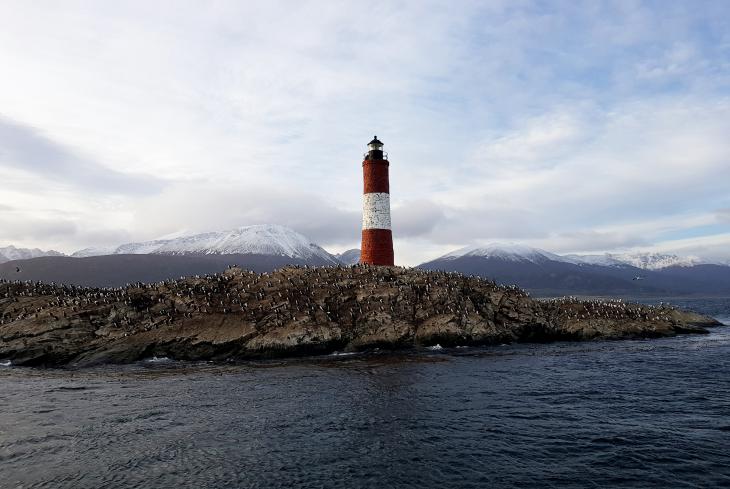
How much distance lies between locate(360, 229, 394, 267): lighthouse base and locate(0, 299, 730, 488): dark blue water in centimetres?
2633

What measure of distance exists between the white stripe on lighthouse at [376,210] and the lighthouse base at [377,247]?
39.3 inches

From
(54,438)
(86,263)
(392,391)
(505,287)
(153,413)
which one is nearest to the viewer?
(54,438)

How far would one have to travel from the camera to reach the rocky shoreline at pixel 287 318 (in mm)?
46031

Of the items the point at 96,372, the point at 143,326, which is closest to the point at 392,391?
the point at 96,372

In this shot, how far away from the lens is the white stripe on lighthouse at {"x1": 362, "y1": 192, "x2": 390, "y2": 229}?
63719 millimetres

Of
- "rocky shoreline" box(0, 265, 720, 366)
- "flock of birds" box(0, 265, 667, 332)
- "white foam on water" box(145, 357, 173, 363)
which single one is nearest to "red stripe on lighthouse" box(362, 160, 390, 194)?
"flock of birds" box(0, 265, 667, 332)

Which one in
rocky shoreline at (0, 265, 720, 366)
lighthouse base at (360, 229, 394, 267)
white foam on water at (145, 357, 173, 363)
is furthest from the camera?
lighthouse base at (360, 229, 394, 267)

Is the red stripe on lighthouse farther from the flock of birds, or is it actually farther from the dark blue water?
the dark blue water

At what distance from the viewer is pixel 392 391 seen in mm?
30469

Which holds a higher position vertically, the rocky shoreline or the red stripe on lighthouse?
the red stripe on lighthouse

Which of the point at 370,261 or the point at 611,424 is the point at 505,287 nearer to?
the point at 370,261

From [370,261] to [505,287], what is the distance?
19.5 meters

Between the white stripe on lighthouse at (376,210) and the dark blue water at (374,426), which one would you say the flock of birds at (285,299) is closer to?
the white stripe on lighthouse at (376,210)

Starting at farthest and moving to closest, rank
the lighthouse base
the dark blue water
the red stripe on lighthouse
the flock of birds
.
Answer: the lighthouse base → the red stripe on lighthouse → the flock of birds → the dark blue water
